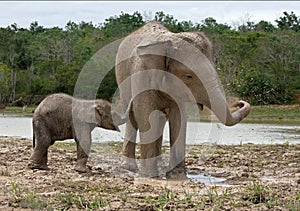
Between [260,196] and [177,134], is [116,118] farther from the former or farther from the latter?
[260,196]

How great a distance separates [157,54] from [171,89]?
1.81 feet

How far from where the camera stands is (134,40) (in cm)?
1027

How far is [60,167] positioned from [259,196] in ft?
13.6

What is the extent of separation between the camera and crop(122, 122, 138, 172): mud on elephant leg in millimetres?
10258

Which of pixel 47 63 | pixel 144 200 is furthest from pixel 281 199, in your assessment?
pixel 47 63

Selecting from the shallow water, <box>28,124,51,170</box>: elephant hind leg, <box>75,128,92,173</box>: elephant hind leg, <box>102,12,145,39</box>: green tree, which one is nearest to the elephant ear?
<box>75,128,92,173</box>: elephant hind leg

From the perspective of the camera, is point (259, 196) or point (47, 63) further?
point (47, 63)

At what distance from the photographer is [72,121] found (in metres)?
9.22

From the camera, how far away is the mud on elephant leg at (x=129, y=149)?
33.7ft

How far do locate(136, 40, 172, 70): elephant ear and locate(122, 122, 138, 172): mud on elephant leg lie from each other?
161 centimetres

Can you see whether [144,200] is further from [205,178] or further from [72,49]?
[72,49]

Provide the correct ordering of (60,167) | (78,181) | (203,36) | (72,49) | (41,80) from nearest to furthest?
(78,181) < (203,36) < (60,167) < (41,80) < (72,49)

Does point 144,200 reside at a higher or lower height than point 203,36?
lower

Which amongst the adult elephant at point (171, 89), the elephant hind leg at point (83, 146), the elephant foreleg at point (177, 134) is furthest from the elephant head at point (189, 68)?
the elephant hind leg at point (83, 146)
